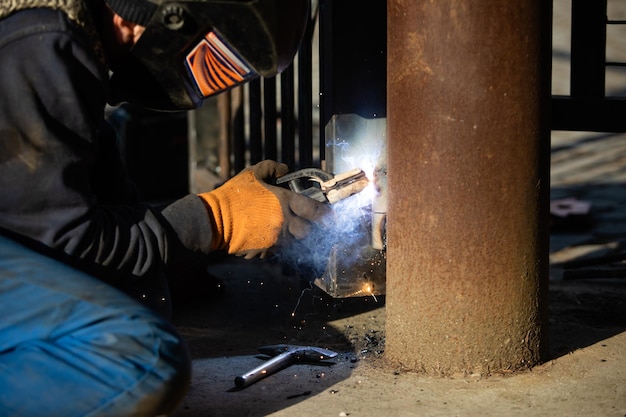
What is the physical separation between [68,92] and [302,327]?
5.47 ft

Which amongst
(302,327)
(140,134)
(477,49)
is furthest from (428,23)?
(140,134)

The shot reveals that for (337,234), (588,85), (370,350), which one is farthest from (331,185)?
(588,85)

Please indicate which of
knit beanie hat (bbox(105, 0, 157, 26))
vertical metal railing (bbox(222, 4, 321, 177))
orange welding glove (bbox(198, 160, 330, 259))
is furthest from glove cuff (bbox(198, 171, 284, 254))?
vertical metal railing (bbox(222, 4, 321, 177))

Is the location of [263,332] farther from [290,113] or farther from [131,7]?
[131,7]

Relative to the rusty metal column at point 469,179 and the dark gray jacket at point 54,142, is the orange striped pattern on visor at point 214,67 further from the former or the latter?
the rusty metal column at point 469,179

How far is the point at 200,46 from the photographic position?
2430mm

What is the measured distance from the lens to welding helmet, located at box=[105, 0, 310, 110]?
2.33m

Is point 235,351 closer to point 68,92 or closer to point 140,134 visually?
point 68,92

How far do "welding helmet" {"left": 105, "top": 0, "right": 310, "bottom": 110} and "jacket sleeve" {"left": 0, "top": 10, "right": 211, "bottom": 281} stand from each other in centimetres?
16

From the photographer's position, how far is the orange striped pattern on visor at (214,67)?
95.5 inches

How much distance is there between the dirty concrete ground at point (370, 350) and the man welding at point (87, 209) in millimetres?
424

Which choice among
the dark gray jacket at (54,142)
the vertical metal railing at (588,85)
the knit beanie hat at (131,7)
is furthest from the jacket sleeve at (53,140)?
the vertical metal railing at (588,85)

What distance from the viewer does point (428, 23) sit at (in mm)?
2633

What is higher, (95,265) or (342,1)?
(342,1)
